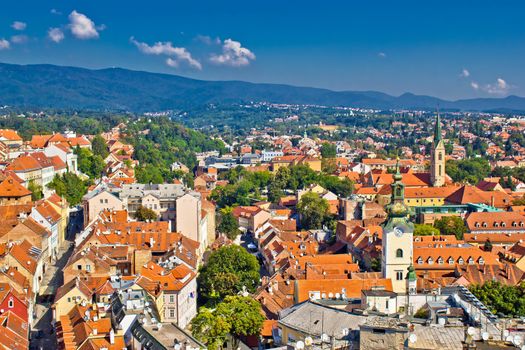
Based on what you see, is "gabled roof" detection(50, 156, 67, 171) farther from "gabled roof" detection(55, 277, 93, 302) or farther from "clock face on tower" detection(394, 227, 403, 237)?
"clock face on tower" detection(394, 227, 403, 237)

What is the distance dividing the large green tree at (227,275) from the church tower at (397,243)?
853 cm

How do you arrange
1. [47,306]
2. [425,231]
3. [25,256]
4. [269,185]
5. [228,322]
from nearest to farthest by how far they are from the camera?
[228,322], [47,306], [25,256], [425,231], [269,185]

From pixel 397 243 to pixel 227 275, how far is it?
1017 centimetres

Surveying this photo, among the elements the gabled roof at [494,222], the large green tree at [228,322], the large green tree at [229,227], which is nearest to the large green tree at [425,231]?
the gabled roof at [494,222]

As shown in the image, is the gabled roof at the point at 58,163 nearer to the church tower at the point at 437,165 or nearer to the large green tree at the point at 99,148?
the large green tree at the point at 99,148

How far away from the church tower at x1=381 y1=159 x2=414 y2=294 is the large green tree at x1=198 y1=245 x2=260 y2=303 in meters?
8.53

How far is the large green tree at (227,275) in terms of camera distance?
44.5 m

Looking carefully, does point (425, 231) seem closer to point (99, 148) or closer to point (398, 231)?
point (398, 231)

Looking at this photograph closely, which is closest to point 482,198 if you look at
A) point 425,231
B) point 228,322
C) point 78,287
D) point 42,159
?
point 425,231

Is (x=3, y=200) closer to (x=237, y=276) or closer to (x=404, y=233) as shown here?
(x=237, y=276)

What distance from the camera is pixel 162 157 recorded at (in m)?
130

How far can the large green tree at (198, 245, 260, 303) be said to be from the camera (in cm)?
4453

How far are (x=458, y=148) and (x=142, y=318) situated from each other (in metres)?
153

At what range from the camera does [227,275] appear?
44.8m
